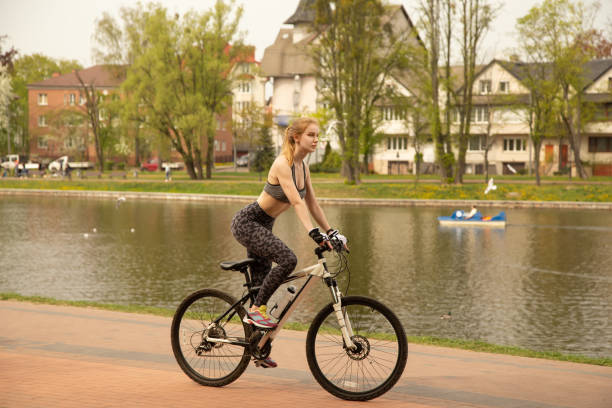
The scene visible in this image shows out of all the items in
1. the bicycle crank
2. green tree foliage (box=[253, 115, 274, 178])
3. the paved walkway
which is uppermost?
green tree foliage (box=[253, 115, 274, 178])

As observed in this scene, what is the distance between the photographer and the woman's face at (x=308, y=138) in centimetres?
605

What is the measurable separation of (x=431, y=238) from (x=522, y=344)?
1485cm

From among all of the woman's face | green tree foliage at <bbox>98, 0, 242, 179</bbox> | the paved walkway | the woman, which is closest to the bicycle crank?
the woman

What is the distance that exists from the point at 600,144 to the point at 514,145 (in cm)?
768

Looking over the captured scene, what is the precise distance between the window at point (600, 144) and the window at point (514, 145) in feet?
19.6

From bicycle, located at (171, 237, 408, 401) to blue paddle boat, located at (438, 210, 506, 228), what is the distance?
24786 mm

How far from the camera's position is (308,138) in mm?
6043

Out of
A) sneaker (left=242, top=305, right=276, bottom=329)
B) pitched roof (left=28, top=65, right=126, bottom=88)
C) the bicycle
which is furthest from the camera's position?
pitched roof (left=28, top=65, right=126, bottom=88)

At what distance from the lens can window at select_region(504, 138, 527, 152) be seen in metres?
74.1

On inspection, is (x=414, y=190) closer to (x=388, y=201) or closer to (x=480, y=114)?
(x=388, y=201)

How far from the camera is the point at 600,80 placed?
7162 centimetres

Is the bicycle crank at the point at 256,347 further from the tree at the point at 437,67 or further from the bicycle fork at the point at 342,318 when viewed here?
the tree at the point at 437,67

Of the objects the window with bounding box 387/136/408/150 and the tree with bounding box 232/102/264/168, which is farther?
the tree with bounding box 232/102/264/168

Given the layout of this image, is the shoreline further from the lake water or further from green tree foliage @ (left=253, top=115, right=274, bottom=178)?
green tree foliage @ (left=253, top=115, right=274, bottom=178)
